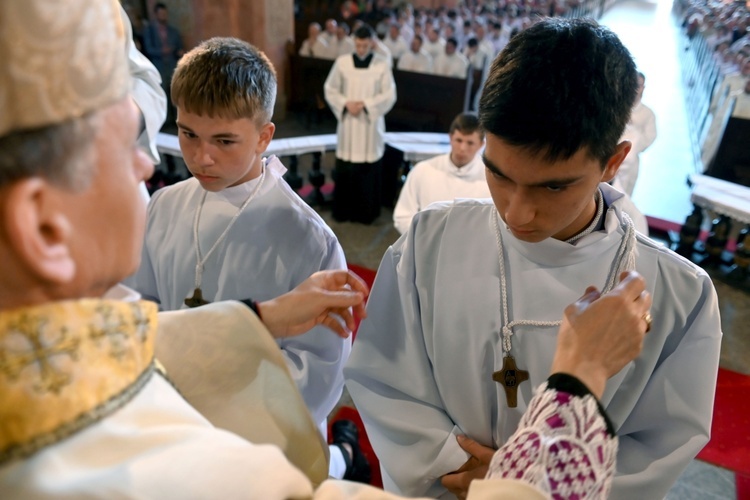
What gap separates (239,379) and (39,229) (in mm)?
524

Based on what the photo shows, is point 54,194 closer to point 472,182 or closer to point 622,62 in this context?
point 622,62

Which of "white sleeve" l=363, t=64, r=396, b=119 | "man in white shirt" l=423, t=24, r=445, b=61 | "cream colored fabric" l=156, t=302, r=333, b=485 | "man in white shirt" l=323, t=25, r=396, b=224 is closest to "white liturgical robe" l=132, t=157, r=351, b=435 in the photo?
"cream colored fabric" l=156, t=302, r=333, b=485

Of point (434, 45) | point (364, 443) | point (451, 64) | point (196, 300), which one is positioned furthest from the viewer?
point (434, 45)

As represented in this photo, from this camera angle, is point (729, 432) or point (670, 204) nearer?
point (729, 432)

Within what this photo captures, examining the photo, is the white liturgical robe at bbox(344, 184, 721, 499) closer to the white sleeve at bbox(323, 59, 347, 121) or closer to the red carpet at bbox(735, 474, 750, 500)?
the red carpet at bbox(735, 474, 750, 500)

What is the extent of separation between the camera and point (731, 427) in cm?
328

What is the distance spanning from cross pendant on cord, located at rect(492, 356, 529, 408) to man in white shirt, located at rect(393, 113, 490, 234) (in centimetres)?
283

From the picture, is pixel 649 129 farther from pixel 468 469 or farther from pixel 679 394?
pixel 468 469

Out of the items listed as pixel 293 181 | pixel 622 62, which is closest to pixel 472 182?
pixel 293 181

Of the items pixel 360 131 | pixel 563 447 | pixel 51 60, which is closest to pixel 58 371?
Answer: pixel 51 60

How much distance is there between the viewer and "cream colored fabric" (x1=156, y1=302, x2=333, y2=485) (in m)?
0.99

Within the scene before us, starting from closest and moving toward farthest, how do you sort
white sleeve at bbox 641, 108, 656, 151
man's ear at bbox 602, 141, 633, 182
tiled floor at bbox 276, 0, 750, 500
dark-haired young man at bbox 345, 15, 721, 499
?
1. dark-haired young man at bbox 345, 15, 721, 499
2. man's ear at bbox 602, 141, 633, 182
3. tiled floor at bbox 276, 0, 750, 500
4. white sleeve at bbox 641, 108, 656, 151

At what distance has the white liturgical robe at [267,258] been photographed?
186 cm

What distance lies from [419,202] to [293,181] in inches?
74.9
